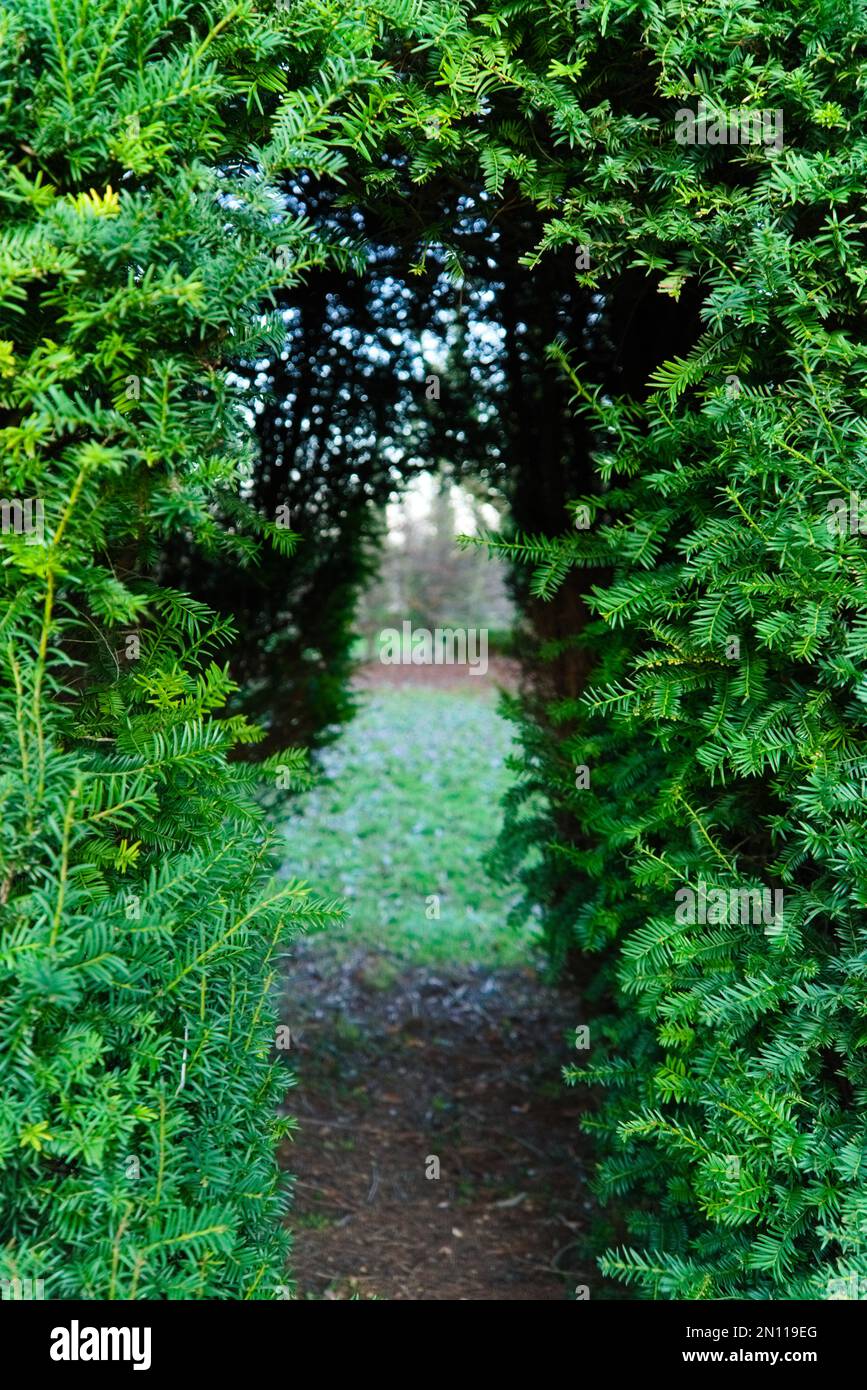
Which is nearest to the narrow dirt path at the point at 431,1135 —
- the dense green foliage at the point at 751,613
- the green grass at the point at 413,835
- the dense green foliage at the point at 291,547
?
the green grass at the point at 413,835

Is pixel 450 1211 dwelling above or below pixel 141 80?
below

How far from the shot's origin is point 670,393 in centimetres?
203

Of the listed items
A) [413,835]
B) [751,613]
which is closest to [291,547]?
[751,613]

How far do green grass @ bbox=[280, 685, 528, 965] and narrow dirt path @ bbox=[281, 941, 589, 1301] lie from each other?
1.35 ft

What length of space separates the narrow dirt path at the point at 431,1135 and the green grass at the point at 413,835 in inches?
16.2

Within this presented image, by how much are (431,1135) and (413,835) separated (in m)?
4.18

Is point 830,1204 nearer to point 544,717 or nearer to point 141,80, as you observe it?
point 544,717

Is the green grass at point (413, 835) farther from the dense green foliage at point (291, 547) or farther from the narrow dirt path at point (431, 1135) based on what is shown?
the dense green foliage at point (291, 547)

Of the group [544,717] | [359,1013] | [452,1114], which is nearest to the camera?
[544,717]

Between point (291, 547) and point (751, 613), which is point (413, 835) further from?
point (751, 613)

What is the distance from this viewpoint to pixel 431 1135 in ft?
13.7
